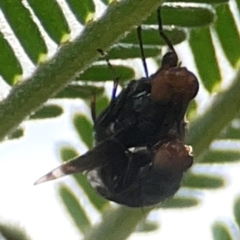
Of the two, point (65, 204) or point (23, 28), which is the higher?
point (23, 28)

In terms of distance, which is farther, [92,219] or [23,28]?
[92,219]

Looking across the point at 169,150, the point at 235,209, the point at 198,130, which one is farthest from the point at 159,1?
the point at 235,209

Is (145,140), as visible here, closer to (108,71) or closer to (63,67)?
(108,71)

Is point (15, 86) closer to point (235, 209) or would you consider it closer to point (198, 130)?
point (198, 130)

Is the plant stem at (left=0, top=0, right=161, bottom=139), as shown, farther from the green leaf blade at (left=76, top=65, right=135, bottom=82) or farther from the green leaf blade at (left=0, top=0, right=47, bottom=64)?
the green leaf blade at (left=76, top=65, right=135, bottom=82)

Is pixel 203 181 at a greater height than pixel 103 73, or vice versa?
pixel 103 73

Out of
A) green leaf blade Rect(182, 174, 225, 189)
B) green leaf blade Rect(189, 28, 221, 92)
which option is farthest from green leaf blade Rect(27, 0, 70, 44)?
green leaf blade Rect(182, 174, 225, 189)

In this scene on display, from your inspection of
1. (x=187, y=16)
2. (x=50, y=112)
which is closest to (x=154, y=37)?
(x=187, y=16)

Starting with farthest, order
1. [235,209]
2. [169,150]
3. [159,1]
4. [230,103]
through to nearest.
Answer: [235,209], [230,103], [169,150], [159,1]
